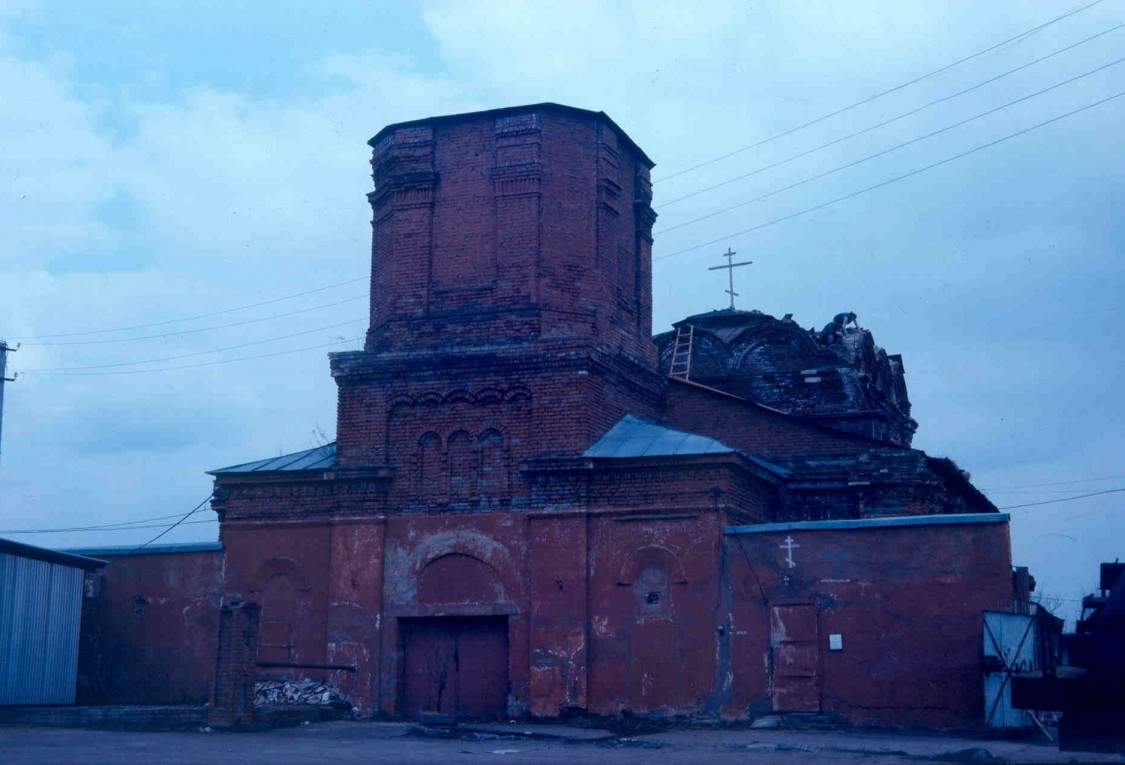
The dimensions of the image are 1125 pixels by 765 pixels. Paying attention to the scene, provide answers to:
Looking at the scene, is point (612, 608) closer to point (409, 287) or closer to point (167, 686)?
point (409, 287)

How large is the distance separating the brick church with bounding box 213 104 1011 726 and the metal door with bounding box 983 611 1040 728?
0.23m

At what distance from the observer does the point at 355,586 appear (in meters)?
20.9

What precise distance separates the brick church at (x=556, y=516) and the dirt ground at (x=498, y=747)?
119 cm

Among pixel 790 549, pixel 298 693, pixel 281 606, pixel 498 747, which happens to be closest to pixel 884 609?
pixel 790 549

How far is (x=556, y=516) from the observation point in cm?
2016

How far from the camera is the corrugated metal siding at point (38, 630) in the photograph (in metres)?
21.9

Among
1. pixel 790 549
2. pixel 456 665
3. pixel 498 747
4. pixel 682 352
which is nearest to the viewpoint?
pixel 498 747

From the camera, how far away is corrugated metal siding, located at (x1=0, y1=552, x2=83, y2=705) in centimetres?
2189

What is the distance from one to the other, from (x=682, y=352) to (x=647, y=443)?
10243 millimetres

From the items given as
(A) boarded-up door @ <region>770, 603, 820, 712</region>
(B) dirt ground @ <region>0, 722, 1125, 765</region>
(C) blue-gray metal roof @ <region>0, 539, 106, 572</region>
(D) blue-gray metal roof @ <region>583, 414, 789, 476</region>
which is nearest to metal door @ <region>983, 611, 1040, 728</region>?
(B) dirt ground @ <region>0, 722, 1125, 765</region>

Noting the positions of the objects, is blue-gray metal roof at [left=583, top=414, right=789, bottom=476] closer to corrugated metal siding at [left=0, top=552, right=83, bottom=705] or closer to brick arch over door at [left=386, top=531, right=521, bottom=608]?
brick arch over door at [left=386, top=531, right=521, bottom=608]

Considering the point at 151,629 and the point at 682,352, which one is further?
the point at 682,352

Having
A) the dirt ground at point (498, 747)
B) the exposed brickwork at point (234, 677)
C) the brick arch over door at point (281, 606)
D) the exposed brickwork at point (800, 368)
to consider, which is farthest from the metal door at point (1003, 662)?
the brick arch over door at point (281, 606)

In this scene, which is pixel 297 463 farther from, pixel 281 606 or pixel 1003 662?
pixel 1003 662
